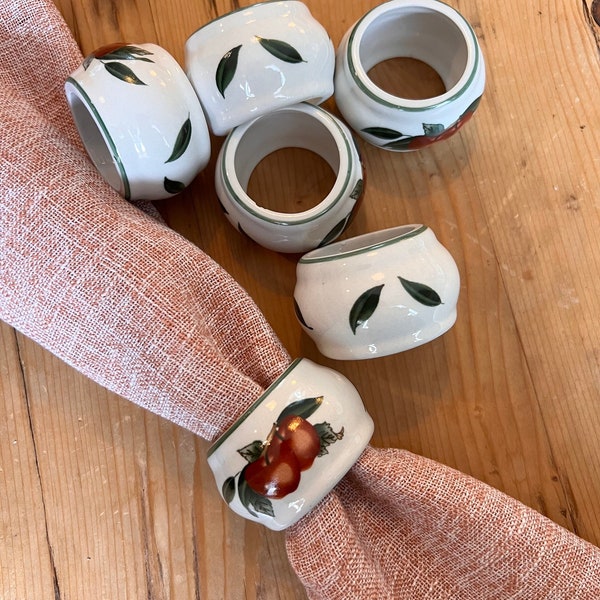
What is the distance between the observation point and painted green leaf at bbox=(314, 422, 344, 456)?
35 centimetres

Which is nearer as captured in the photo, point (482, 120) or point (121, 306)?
point (121, 306)

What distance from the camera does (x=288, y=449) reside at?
0.34 metres

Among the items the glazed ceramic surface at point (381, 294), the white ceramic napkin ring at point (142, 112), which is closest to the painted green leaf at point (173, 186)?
the white ceramic napkin ring at point (142, 112)

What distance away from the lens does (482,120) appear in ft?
1.59

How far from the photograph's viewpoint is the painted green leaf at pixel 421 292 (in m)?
0.38

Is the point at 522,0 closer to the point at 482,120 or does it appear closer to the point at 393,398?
the point at 482,120

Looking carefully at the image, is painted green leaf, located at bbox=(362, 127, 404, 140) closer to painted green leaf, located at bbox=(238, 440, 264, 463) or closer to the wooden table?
the wooden table

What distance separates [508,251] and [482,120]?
0.37 feet

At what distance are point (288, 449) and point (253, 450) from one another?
0.02 metres

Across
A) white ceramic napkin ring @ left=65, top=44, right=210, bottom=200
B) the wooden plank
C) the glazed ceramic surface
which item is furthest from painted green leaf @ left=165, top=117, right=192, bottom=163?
the wooden plank

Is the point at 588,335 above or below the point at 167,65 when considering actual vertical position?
below

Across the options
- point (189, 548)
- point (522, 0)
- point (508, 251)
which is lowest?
point (189, 548)

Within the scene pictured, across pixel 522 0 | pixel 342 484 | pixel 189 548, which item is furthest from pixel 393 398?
pixel 522 0

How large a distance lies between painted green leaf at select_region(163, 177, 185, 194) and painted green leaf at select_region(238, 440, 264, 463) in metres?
0.19
